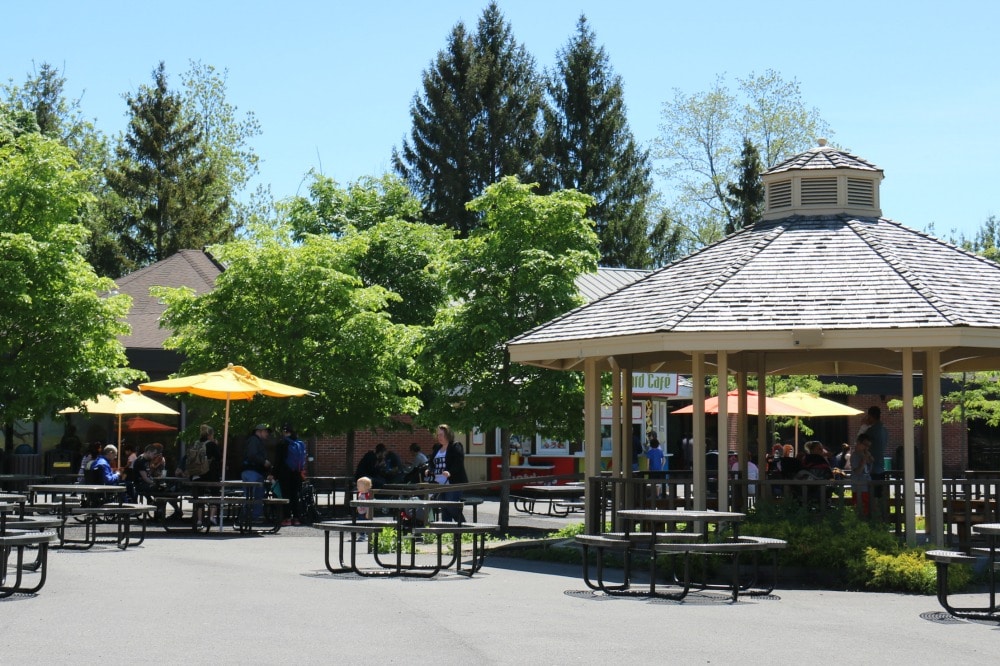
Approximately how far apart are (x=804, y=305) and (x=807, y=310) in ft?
0.55

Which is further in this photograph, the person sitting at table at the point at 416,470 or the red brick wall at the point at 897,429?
the red brick wall at the point at 897,429

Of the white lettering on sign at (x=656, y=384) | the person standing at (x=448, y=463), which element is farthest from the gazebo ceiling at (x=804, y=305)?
the white lettering on sign at (x=656, y=384)

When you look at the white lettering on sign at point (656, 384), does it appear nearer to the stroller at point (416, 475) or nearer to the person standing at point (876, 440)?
the stroller at point (416, 475)

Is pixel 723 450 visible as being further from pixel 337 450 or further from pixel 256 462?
pixel 337 450

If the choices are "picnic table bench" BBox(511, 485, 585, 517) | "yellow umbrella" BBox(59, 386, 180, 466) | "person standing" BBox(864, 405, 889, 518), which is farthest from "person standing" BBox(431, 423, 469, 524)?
"yellow umbrella" BBox(59, 386, 180, 466)

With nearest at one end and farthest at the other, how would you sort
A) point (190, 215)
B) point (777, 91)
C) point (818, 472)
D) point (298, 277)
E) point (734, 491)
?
point (734, 491), point (818, 472), point (298, 277), point (190, 215), point (777, 91)

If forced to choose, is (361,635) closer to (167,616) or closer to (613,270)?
(167,616)

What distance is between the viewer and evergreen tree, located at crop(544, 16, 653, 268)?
178 feet

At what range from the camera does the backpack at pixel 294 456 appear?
22.2 meters

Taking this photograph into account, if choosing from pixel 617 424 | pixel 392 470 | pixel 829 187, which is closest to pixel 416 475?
pixel 392 470

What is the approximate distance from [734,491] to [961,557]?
4792mm

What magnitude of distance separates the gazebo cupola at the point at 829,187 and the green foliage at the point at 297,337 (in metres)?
8.59

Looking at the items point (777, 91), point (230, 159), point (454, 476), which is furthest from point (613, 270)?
point (454, 476)

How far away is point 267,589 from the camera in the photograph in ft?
42.2
